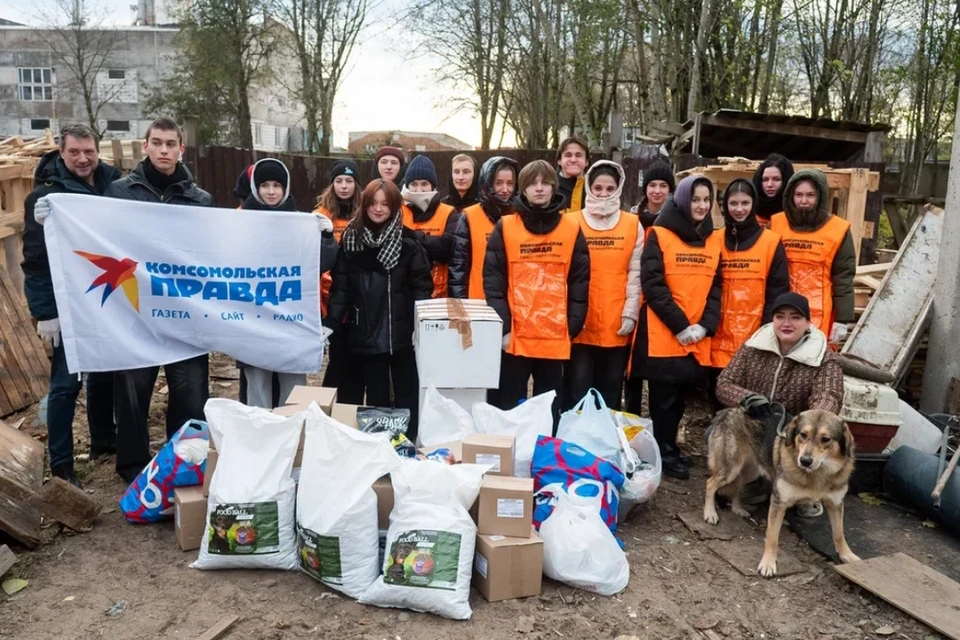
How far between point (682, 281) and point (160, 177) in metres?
3.21

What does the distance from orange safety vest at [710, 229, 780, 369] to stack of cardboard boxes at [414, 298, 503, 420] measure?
161cm

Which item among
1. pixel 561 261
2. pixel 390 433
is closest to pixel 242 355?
pixel 390 433

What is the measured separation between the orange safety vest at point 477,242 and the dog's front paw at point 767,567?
92.3 inches

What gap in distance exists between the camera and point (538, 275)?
4.71m

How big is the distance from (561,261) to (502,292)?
421 millimetres

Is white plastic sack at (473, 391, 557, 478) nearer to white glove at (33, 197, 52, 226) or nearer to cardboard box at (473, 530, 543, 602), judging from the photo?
cardboard box at (473, 530, 543, 602)

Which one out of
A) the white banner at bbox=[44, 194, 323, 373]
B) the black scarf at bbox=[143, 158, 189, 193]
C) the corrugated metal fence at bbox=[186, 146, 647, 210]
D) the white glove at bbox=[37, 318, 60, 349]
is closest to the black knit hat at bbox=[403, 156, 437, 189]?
the white banner at bbox=[44, 194, 323, 373]

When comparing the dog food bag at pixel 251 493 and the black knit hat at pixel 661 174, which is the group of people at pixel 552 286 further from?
the dog food bag at pixel 251 493

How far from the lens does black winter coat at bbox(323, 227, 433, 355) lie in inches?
183

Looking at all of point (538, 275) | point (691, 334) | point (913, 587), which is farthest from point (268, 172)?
point (913, 587)

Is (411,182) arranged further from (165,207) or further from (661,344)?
(661,344)

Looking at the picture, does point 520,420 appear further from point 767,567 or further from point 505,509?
point 767,567

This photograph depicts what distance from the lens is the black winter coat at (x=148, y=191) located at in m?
4.24

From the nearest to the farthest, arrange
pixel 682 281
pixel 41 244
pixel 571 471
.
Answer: pixel 571 471 → pixel 41 244 → pixel 682 281
